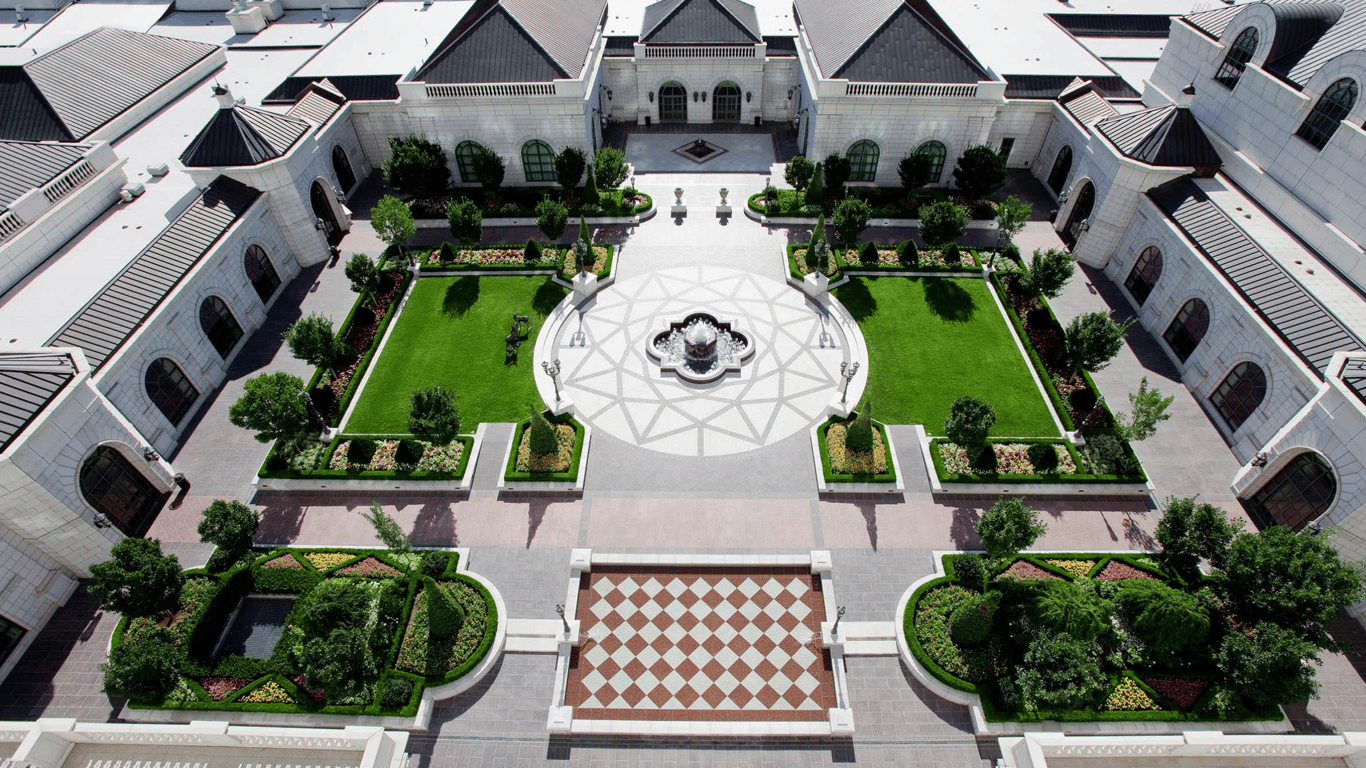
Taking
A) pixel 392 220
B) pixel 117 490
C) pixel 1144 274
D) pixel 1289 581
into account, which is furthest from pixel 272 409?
pixel 1144 274

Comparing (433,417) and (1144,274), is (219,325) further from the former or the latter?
(1144,274)

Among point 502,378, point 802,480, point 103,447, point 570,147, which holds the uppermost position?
point 570,147

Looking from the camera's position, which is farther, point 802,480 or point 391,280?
point 391,280

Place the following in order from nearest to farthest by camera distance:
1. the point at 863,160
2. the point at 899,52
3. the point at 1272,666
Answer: the point at 1272,666 → the point at 899,52 → the point at 863,160

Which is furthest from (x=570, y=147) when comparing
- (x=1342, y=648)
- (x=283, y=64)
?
(x=1342, y=648)

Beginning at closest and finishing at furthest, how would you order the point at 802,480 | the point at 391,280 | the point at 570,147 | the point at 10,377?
the point at 10,377 → the point at 802,480 → the point at 391,280 → the point at 570,147

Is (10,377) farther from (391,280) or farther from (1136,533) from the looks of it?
(1136,533)
